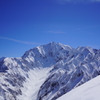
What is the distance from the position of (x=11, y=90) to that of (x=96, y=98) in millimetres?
126447

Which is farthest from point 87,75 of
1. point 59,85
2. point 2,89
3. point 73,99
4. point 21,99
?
point 73,99

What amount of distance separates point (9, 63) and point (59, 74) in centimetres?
10668

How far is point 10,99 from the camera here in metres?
106

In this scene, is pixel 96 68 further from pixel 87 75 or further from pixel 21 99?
pixel 21 99

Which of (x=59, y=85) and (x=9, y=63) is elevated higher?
(x=9, y=63)

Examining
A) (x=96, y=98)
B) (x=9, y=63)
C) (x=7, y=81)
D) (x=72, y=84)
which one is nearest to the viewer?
Result: (x=96, y=98)

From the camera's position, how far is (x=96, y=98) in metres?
6.76

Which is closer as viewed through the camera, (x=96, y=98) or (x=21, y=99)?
(x=96, y=98)

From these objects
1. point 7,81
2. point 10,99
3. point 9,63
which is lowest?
point 10,99

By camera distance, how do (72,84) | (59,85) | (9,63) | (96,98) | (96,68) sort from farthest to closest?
(9,63)
(96,68)
(59,85)
(72,84)
(96,98)

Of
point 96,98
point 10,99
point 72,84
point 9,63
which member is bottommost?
point 96,98

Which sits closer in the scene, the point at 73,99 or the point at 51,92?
the point at 73,99

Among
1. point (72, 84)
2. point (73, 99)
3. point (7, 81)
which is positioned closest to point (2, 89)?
point (7, 81)

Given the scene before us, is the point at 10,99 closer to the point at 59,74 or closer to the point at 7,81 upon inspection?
the point at 7,81
